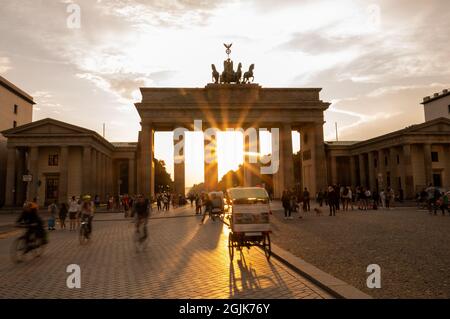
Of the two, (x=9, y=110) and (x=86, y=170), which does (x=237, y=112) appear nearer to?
(x=86, y=170)

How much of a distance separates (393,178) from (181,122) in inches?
1274

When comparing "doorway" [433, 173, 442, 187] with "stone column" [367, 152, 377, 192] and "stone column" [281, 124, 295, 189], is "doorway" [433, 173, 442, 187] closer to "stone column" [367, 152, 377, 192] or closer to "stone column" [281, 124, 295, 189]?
"stone column" [367, 152, 377, 192]

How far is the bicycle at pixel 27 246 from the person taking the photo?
10.8 meters

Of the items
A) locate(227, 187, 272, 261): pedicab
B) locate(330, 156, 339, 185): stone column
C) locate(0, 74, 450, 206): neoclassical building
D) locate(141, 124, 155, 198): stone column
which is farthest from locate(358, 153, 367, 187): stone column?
Answer: locate(227, 187, 272, 261): pedicab

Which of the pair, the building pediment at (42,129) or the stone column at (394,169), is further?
the stone column at (394,169)

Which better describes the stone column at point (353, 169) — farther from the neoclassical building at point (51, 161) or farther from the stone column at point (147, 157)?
the neoclassical building at point (51, 161)

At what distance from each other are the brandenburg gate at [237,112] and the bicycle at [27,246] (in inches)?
1482

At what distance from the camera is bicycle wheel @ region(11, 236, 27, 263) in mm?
10664

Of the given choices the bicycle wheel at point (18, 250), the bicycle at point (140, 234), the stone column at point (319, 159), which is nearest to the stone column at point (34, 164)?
the stone column at point (319, 159)

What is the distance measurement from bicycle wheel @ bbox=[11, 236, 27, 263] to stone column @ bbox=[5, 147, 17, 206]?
1561 inches

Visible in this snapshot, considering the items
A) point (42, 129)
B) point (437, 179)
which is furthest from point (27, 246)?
point (437, 179)
